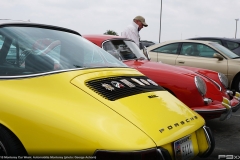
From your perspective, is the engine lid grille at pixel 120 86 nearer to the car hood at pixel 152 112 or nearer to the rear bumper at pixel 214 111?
the car hood at pixel 152 112

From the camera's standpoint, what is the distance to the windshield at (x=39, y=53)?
271 centimetres

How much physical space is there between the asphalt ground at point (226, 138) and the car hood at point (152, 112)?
0.97 meters

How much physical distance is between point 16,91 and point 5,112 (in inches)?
7.3

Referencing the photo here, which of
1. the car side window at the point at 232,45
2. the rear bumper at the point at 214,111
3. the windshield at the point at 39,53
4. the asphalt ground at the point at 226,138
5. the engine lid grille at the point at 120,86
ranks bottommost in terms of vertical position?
the asphalt ground at the point at 226,138

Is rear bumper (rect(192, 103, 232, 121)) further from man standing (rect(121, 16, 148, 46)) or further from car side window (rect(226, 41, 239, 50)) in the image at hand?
car side window (rect(226, 41, 239, 50))

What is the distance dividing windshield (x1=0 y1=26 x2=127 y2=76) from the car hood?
25cm

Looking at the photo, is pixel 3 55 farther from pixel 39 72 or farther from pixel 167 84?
pixel 167 84

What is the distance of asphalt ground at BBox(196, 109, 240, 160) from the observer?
3884 mm

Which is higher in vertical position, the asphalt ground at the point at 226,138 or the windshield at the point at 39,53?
the windshield at the point at 39,53

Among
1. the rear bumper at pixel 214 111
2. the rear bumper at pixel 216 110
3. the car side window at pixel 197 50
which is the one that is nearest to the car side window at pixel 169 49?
the car side window at pixel 197 50

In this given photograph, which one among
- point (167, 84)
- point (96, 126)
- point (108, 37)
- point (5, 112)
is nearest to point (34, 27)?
point (5, 112)

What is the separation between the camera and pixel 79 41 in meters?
3.38

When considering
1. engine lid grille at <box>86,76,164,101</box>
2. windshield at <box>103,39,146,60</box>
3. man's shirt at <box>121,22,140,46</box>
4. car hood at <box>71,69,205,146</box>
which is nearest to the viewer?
car hood at <box>71,69,205,146</box>

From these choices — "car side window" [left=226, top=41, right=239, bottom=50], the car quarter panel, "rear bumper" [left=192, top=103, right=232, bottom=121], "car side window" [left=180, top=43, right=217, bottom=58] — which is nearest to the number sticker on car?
the car quarter panel
